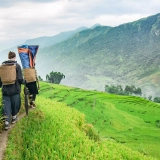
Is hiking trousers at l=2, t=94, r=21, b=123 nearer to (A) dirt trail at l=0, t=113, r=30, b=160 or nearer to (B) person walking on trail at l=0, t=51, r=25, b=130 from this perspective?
(B) person walking on trail at l=0, t=51, r=25, b=130

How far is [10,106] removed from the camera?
9.17m

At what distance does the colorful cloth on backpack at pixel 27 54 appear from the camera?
10.2 metres

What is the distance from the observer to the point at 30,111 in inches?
400

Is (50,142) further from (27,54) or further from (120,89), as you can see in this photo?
(120,89)

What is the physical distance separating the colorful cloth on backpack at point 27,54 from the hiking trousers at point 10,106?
1.55 metres

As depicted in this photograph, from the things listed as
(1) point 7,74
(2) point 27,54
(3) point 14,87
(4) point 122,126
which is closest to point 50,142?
(3) point 14,87

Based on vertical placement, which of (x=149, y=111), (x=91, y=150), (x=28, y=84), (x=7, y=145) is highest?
(x=28, y=84)

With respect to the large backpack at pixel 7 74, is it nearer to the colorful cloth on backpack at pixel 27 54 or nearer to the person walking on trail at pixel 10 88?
the person walking on trail at pixel 10 88

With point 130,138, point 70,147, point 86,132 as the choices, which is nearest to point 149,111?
point 130,138

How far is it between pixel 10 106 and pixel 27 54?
2308mm

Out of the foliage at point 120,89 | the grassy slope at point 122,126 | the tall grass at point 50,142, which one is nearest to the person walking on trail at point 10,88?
the tall grass at point 50,142

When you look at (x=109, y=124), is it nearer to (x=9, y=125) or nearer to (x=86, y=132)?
(x=86, y=132)

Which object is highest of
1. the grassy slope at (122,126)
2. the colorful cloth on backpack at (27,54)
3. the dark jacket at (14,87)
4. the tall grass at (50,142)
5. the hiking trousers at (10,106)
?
the colorful cloth on backpack at (27,54)

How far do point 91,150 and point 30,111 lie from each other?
10.1ft
